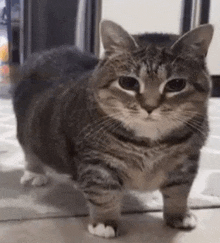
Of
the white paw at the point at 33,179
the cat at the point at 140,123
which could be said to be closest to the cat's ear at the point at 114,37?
the cat at the point at 140,123

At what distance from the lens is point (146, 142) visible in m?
1.21

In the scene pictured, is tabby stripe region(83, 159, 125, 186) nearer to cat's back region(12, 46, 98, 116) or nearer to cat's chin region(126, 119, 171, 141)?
cat's chin region(126, 119, 171, 141)

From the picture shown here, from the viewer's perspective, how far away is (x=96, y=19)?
4031 millimetres

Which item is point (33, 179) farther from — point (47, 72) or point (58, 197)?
point (47, 72)

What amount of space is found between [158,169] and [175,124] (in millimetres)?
174

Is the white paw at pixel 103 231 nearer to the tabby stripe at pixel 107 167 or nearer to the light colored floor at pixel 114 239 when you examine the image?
the light colored floor at pixel 114 239

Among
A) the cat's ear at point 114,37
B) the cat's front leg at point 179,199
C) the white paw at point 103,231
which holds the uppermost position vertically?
the cat's ear at point 114,37

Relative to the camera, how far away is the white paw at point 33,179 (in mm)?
1637

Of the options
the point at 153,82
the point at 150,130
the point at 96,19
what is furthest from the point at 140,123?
the point at 96,19

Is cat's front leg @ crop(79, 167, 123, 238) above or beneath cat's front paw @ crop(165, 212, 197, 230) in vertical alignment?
above

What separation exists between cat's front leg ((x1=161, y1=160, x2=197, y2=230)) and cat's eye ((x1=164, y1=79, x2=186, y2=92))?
0.29m

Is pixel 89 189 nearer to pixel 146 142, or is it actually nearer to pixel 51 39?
pixel 146 142

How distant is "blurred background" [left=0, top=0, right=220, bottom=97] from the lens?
3.86m

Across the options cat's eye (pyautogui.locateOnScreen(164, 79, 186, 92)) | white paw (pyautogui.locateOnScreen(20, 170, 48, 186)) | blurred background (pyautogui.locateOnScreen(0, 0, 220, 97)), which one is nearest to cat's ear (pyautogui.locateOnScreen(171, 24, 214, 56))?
cat's eye (pyautogui.locateOnScreen(164, 79, 186, 92))
